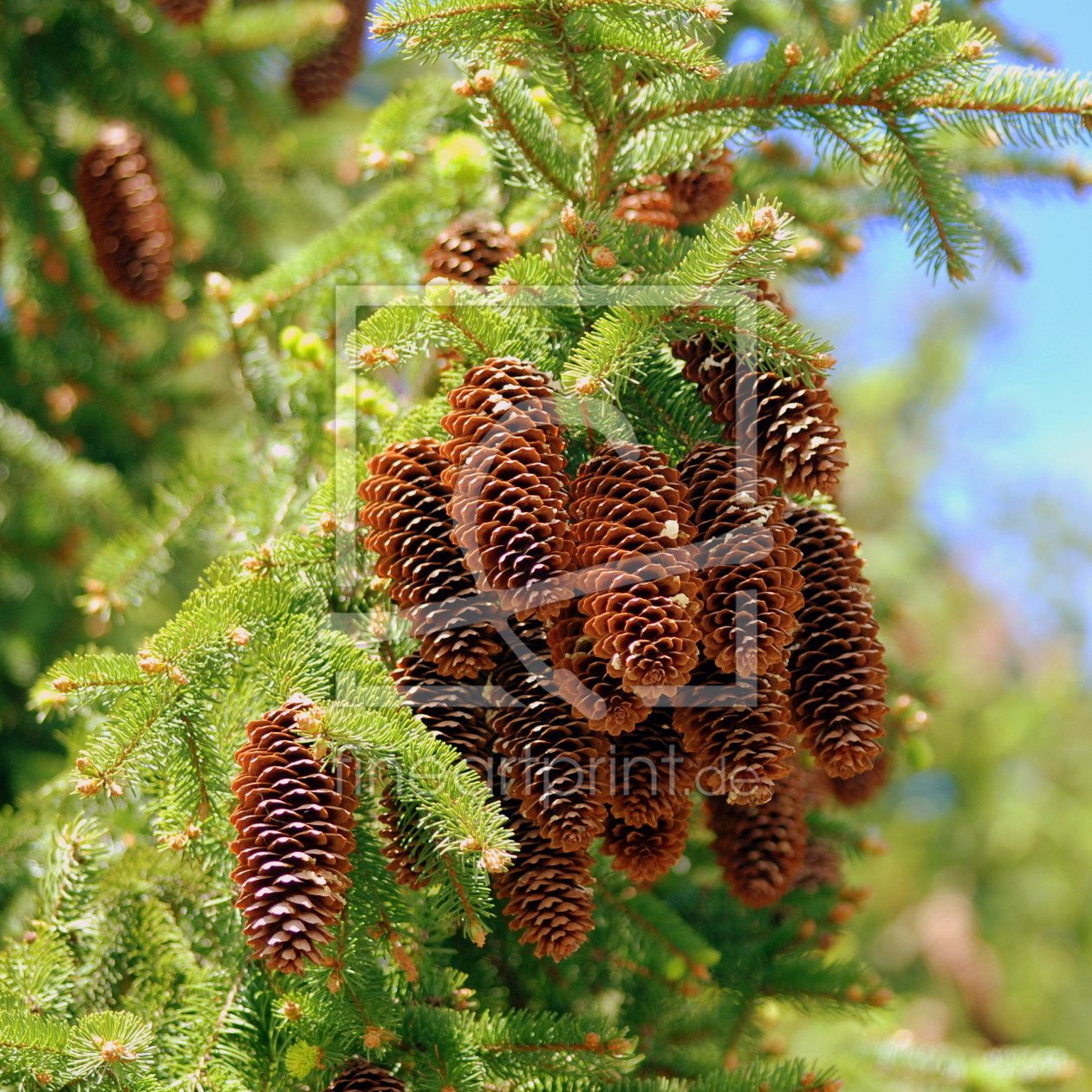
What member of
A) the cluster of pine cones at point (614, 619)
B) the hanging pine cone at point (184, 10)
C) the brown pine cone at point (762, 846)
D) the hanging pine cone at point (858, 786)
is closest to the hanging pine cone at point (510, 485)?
the cluster of pine cones at point (614, 619)

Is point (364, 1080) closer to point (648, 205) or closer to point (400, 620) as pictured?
point (400, 620)

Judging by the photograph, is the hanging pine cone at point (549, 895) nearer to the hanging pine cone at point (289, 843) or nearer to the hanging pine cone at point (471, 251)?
the hanging pine cone at point (289, 843)

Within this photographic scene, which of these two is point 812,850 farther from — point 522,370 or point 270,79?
point 270,79

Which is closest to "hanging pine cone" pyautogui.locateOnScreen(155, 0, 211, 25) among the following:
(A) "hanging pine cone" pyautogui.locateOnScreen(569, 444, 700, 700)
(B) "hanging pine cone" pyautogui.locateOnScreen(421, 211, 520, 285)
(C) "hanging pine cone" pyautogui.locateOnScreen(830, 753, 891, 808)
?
(B) "hanging pine cone" pyautogui.locateOnScreen(421, 211, 520, 285)

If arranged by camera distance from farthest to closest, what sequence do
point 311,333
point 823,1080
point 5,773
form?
point 5,773
point 311,333
point 823,1080

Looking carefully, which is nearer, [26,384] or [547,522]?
[547,522]

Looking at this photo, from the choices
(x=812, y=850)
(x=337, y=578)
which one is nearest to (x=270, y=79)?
(x=337, y=578)
